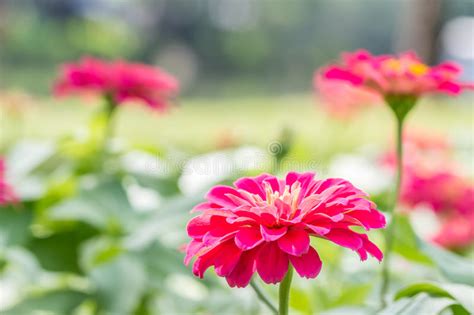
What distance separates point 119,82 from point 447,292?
645 mm

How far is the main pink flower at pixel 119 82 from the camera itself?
1062 millimetres

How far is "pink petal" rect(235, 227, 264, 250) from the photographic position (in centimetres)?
46

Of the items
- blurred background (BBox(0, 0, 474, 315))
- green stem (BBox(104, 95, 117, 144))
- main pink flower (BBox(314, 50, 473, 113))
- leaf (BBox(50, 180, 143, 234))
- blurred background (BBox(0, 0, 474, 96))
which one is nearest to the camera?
main pink flower (BBox(314, 50, 473, 113))

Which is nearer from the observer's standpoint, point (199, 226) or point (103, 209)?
point (199, 226)

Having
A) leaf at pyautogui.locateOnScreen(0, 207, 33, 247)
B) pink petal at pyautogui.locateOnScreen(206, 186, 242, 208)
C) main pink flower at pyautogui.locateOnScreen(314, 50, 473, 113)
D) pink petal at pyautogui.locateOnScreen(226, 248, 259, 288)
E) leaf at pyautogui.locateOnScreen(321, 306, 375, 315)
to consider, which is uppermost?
main pink flower at pyautogui.locateOnScreen(314, 50, 473, 113)

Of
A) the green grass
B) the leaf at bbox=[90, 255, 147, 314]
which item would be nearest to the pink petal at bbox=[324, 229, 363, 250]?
the leaf at bbox=[90, 255, 147, 314]

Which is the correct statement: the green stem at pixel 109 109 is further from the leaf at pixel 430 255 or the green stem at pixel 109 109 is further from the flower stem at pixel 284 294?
the flower stem at pixel 284 294

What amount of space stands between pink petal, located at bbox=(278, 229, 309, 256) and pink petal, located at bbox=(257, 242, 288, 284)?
14mm

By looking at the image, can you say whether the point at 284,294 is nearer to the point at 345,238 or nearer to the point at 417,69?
the point at 345,238

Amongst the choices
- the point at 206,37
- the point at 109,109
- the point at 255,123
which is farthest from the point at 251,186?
the point at 206,37

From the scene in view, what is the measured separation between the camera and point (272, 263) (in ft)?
1.57

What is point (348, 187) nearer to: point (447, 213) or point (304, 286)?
point (304, 286)

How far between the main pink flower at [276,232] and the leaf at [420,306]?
12 cm

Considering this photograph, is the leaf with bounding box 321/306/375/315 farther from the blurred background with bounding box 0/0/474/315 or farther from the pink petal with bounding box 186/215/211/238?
the pink petal with bounding box 186/215/211/238
